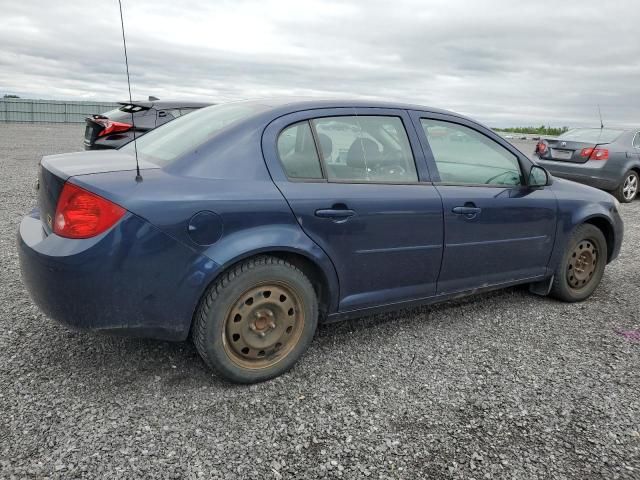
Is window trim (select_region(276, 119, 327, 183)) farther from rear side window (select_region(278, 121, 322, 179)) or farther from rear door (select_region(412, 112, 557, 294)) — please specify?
rear door (select_region(412, 112, 557, 294))

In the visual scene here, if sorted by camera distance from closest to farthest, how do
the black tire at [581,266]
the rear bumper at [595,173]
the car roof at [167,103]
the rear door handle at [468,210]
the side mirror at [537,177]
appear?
the rear door handle at [468,210] → the side mirror at [537,177] → the black tire at [581,266] → the car roof at [167,103] → the rear bumper at [595,173]

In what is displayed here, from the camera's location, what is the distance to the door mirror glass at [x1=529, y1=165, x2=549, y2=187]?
3.93 m

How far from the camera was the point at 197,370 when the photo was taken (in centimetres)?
303

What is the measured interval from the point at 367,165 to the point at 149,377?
1.73 metres

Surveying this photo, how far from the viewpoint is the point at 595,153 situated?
32.5 ft

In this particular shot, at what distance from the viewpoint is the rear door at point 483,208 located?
11.5 feet

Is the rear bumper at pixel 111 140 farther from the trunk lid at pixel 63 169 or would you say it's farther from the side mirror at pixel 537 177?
the side mirror at pixel 537 177

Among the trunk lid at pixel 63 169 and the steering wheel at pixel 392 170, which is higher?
the steering wheel at pixel 392 170


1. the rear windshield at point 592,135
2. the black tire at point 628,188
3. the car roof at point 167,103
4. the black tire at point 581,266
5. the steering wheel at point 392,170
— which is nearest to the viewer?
the steering wheel at point 392,170

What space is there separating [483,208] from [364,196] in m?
0.98

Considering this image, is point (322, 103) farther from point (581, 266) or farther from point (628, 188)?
point (628, 188)

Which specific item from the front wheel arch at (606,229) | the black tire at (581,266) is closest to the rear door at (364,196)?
the black tire at (581,266)

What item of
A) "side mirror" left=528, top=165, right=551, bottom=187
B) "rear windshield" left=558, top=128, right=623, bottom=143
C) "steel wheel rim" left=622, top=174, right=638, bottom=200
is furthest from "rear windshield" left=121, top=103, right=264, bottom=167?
"steel wheel rim" left=622, top=174, right=638, bottom=200

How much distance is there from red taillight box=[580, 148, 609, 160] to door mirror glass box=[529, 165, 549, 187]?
6.85 meters
